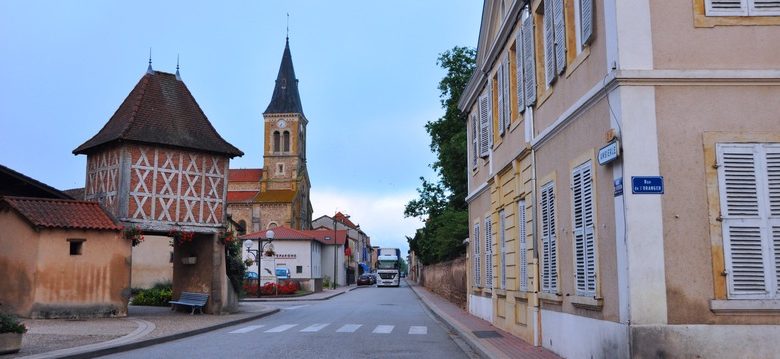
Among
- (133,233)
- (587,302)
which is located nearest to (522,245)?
(587,302)

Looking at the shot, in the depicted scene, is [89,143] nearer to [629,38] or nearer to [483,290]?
[483,290]

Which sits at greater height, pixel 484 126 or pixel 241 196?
pixel 241 196

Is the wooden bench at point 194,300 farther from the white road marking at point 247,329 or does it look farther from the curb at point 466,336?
the curb at point 466,336

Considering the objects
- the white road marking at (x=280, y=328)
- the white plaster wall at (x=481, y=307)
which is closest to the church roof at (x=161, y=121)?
the white road marking at (x=280, y=328)

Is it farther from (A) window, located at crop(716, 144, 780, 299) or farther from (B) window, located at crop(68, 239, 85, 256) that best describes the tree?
(A) window, located at crop(716, 144, 780, 299)

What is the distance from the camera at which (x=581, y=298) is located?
10227 millimetres

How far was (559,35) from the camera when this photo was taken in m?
11.4

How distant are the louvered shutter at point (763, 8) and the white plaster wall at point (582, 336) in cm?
432

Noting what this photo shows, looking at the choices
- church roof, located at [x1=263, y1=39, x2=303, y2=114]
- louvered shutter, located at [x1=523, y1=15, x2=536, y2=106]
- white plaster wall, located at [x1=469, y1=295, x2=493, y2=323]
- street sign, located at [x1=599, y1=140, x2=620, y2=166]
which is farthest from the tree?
church roof, located at [x1=263, y1=39, x2=303, y2=114]

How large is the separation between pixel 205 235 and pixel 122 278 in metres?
3.46

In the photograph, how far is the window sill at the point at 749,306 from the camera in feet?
26.9

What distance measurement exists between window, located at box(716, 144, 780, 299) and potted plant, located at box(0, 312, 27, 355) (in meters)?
10.9

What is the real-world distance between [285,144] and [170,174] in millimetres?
72455

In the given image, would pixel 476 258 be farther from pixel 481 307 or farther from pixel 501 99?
pixel 501 99
